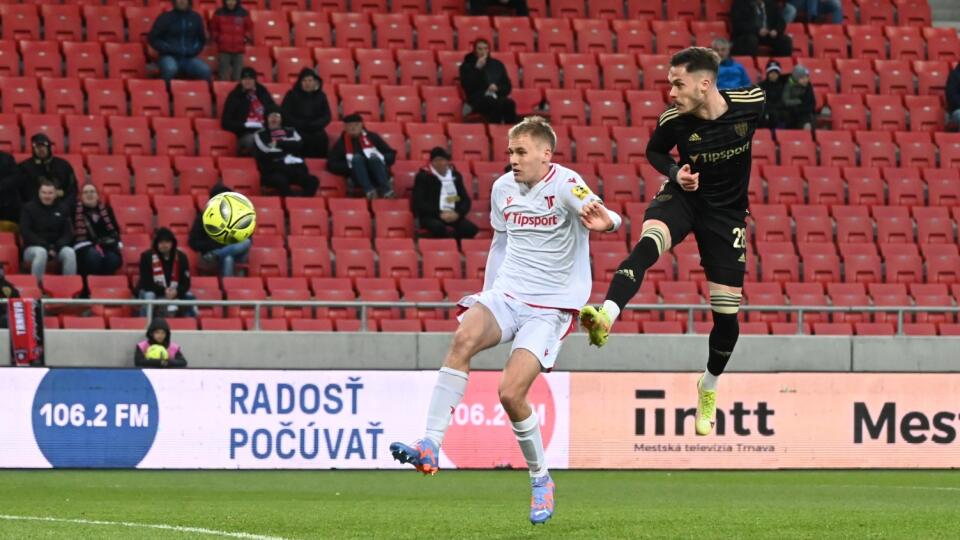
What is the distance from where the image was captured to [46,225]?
1855 cm

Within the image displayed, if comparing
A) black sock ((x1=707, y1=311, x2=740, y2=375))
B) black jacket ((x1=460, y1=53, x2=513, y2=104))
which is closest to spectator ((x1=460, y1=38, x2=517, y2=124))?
black jacket ((x1=460, y1=53, x2=513, y2=104))

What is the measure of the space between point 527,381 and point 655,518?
1.62 m

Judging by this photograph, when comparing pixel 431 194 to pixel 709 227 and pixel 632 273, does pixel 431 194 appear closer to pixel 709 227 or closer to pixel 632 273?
pixel 709 227

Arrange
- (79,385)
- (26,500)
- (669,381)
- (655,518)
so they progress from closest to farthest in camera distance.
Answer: (655,518) → (26,500) → (79,385) → (669,381)

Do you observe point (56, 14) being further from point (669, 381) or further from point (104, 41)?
point (669, 381)

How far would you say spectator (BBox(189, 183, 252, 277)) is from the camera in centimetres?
1897

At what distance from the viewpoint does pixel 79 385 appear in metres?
15.9

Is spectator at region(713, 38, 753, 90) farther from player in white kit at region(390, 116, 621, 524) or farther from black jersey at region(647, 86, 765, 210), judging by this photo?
player in white kit at region(390, 116, 621, 524)

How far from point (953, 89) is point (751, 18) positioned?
3322 millimetres

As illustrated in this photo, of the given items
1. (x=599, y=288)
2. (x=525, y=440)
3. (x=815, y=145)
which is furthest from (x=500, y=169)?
(x=525, y=440)

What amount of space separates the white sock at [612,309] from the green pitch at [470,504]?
126 centimetres

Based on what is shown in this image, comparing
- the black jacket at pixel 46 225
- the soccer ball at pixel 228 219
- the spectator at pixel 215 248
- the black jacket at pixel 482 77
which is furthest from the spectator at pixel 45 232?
the black jacket at pixel 482 77

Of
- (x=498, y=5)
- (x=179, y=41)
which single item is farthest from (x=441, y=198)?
(x=498, y=5)

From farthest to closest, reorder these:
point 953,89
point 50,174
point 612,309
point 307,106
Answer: point 953,89 < point 307,106 < point 50,174 < point 612,309
